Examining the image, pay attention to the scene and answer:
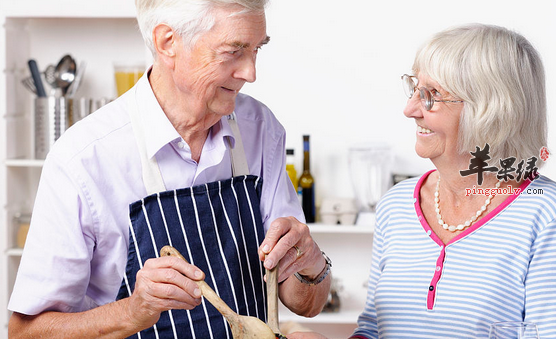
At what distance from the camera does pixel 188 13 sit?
50.2 inches

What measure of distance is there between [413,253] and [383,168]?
134 cm

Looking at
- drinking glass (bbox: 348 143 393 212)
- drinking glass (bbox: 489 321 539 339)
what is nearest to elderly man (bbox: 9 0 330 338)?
drinking glass (bbox: 489 321 539 339)

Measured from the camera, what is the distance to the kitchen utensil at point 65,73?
293 centimetres

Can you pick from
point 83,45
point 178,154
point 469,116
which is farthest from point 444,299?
point 83,45

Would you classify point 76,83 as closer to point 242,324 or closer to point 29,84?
point 29,84

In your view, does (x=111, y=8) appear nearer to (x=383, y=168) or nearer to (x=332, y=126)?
(x=332, y=126)

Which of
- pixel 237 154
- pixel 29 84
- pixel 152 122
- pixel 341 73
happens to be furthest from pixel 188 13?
pixel 29 84

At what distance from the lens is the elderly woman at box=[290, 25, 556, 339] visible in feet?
4.85

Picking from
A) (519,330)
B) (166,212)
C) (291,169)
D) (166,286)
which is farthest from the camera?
(291,169)

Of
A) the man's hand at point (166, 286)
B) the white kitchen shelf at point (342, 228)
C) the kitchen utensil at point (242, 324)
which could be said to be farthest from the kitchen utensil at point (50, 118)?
the kitchen utensil at point (242, 324)

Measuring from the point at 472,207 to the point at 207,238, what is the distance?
0.67 m

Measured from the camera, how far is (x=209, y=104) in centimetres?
137

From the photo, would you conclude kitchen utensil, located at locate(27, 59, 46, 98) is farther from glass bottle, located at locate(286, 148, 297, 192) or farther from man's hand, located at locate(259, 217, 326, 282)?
man's hand, located at locate(259, 217, 326, 282)

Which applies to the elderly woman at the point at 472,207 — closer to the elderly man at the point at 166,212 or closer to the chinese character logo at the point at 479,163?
the chinese character logo at the point at 479,163
